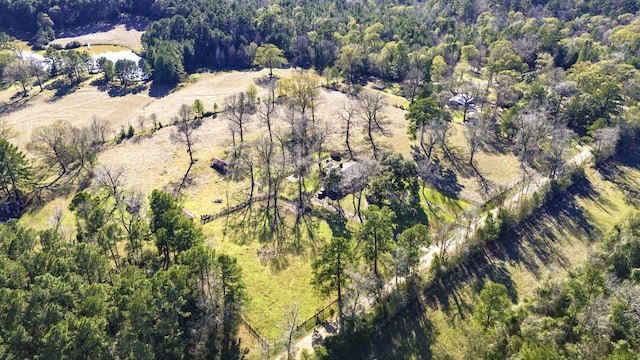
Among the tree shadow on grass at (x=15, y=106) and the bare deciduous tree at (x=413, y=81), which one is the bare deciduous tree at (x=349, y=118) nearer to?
the bare deciduous tree at (x=413, y=81)

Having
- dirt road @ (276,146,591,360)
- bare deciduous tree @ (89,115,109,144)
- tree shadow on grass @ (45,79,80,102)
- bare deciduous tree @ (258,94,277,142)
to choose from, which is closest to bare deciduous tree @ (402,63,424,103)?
bare deciduous tree @ (258,94,277,142)

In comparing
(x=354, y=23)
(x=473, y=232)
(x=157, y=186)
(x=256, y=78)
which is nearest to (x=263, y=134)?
(x=157, y=186)

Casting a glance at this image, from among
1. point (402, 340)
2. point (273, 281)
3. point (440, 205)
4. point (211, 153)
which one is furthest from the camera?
point (211, 153)

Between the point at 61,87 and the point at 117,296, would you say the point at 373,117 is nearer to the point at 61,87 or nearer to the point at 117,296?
the point at 117,296

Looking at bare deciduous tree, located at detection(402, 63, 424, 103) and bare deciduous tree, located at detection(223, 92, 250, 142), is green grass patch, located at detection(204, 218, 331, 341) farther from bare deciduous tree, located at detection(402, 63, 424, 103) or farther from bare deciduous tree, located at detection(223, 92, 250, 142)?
bare deciduous tree, located at detection(402, 63, 424, 103)

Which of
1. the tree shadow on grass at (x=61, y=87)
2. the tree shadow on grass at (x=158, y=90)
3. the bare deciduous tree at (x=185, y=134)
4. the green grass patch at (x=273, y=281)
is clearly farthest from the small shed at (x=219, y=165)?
the tree shadow on grass at (x=61, y=87)

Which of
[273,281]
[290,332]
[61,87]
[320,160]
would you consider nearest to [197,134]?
[320,160]

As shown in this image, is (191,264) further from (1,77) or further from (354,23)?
(354,23)
